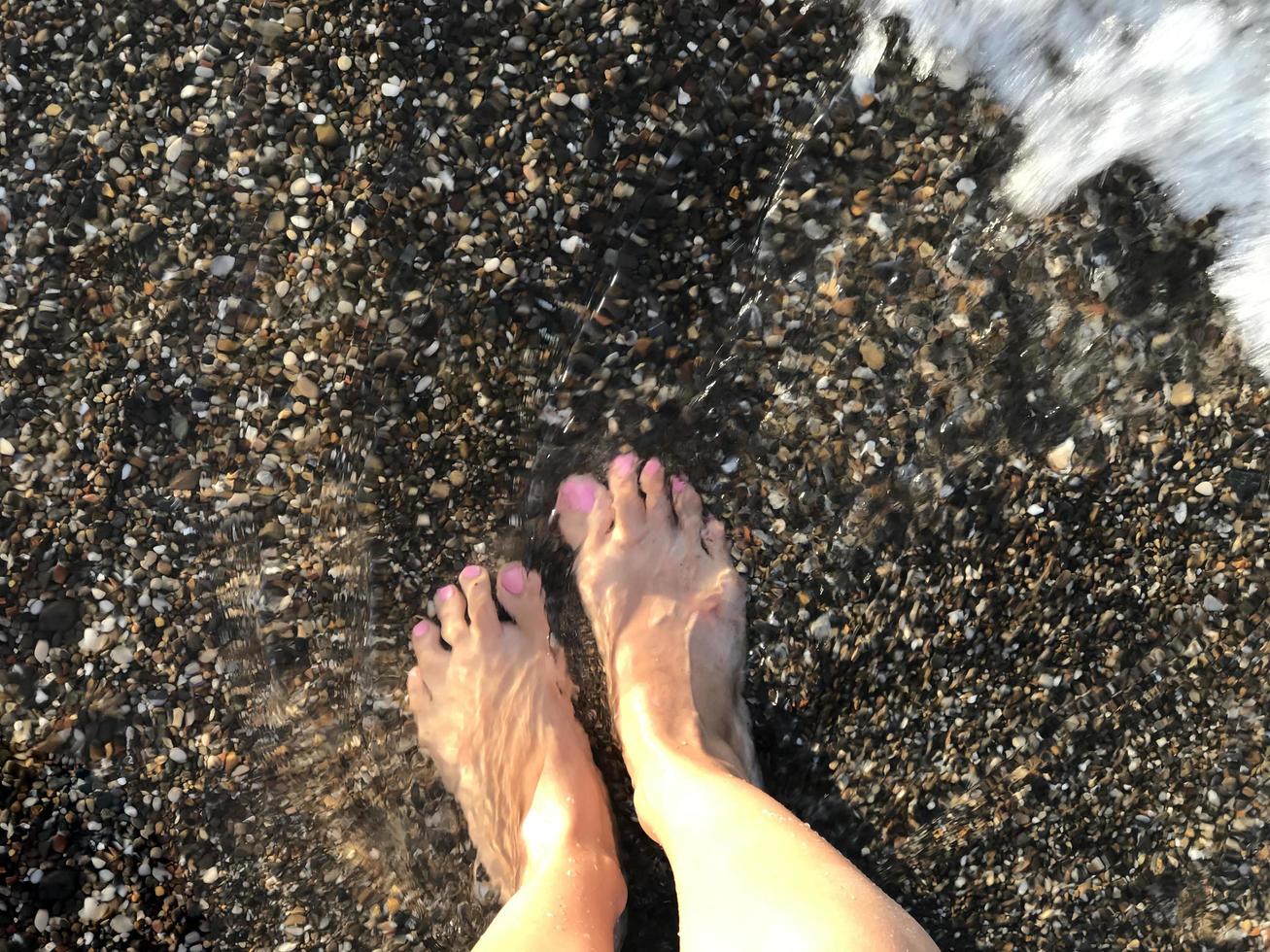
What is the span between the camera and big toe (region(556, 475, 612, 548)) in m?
2.22

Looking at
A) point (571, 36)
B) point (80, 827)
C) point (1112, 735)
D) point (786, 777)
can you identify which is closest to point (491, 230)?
point (571, 36)

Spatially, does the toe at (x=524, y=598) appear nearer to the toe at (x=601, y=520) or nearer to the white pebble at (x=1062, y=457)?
the toe at (x=601, y=520)

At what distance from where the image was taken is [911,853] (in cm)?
210

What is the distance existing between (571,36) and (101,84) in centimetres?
108

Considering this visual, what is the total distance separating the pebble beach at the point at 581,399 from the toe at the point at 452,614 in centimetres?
18

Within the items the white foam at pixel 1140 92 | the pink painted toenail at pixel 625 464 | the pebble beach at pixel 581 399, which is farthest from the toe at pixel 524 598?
the white foam at pixel 1140 92

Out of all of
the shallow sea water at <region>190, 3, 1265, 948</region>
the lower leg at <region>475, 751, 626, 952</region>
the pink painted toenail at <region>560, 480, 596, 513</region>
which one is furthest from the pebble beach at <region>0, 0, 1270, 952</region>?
the lower leg at <region>475, 751, 626, 952</region>

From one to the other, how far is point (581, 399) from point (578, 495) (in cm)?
25

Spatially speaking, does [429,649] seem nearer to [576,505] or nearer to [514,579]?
[514,579]

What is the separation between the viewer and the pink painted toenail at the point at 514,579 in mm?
2227

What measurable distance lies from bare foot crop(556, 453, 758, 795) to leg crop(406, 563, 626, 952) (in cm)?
14

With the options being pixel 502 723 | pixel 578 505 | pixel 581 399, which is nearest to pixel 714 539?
pixel 578 505

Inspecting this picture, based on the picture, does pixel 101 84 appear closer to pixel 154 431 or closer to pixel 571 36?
pixel 154 431

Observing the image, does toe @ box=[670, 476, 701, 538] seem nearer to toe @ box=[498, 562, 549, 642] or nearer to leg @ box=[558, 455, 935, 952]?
leg @ box=[558, 455, 935, 952]
